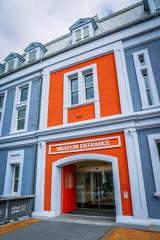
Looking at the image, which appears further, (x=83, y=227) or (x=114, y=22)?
(x=114, y=22)

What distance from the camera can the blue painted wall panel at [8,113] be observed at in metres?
11.8

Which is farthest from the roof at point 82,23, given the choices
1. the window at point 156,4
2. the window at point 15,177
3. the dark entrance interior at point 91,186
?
the window at point 15,177

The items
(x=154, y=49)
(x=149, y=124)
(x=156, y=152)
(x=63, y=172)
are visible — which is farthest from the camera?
(x=63, y=172)

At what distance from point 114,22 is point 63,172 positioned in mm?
10734

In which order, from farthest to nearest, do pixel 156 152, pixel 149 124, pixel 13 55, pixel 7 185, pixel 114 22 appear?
pixel 13 55, pixel 114 22, pixel 7 185, pixel 149 124, pixel 156 152

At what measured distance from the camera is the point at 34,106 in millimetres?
11156

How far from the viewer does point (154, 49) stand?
332 inches

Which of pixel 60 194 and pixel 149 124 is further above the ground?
pixel 149 124

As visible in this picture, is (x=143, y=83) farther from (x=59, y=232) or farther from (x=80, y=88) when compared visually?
(x=59, y=232)

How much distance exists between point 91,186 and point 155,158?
19.6ft

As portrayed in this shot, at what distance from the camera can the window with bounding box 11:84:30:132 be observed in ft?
37.7

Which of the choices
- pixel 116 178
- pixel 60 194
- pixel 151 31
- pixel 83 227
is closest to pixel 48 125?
pixel 60 194

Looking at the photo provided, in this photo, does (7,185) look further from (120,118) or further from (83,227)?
(120,118)

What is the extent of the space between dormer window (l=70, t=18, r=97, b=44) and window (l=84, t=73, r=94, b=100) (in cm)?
314
